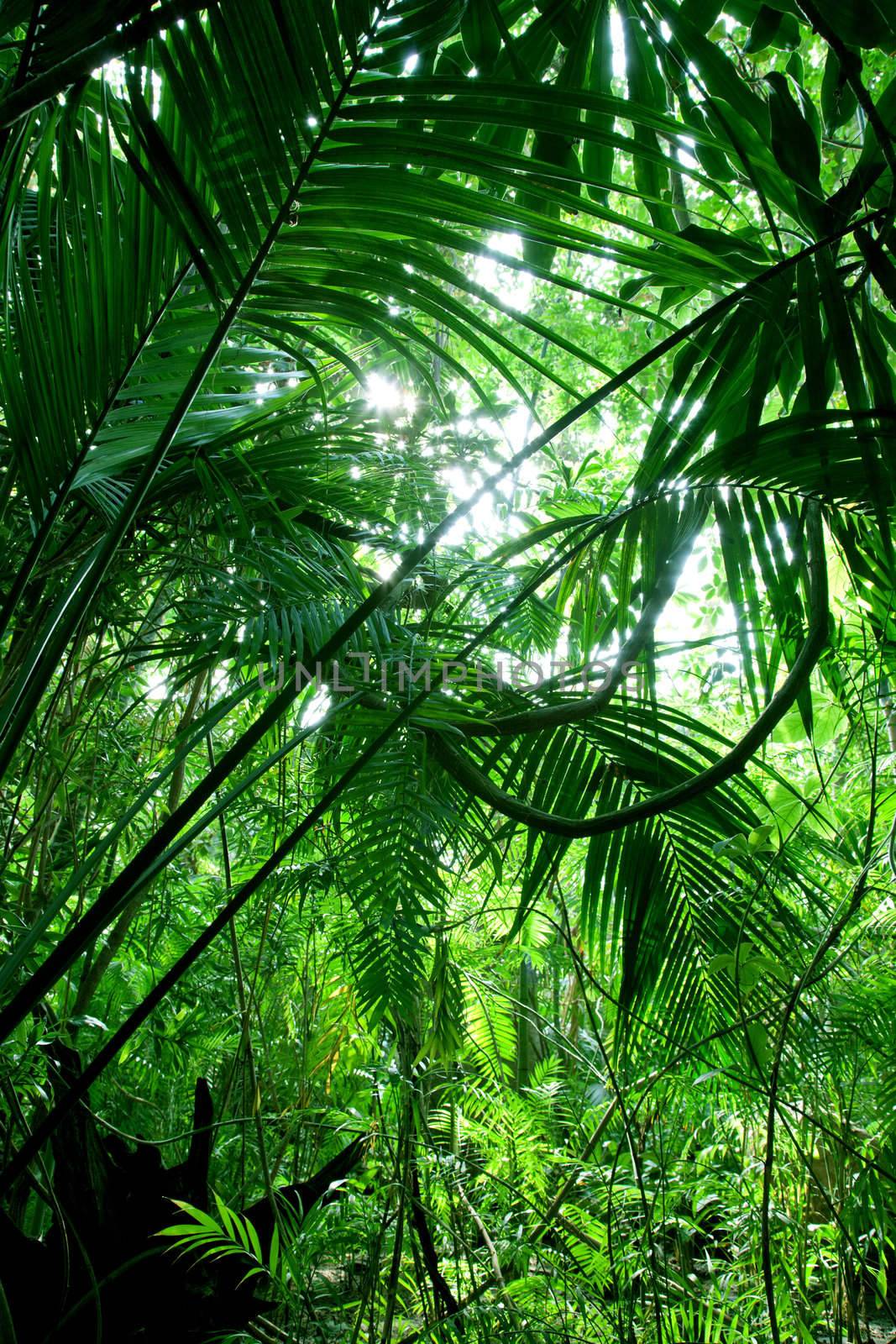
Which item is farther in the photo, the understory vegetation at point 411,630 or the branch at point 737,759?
the branch at point 737,759

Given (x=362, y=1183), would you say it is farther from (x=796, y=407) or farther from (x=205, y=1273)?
(x=796, y=407)

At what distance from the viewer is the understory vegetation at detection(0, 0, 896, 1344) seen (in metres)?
0.56

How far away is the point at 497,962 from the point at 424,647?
897mm

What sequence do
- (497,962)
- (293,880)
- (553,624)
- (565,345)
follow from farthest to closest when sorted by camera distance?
(497,962) → (553,624) → (293,880) → (565,345)

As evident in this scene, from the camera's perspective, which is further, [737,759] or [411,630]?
[411,630]

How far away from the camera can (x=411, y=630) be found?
119 centimetres

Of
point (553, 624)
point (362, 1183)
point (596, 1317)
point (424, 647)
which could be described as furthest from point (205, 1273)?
point (553, 624)

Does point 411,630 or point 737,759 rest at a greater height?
point 411,630

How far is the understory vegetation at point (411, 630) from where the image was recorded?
56 centimetres

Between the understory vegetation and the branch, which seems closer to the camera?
the understory vegetation

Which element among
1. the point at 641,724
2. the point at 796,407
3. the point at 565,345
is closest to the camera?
the point at 565,345

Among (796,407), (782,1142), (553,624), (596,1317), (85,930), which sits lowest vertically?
(596,1317)

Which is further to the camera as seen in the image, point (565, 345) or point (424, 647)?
point (424, 647)

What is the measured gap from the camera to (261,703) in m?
1.55
